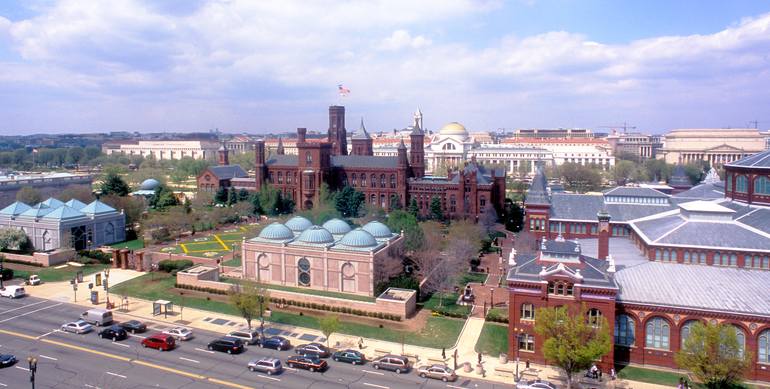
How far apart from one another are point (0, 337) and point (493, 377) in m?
33.5

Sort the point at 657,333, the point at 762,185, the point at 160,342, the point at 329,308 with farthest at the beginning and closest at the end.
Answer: the point at 762,185
the point at 329,308
the point at 160,342
the point at 657,333

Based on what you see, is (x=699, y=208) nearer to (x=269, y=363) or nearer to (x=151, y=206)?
(x=269, y=363)

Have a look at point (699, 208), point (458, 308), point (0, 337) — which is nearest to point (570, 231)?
point (699, 208)

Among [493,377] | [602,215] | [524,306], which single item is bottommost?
[493,377]

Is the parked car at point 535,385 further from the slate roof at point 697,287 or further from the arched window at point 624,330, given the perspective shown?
the slate roof at point 697,287

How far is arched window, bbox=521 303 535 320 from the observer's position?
113 feet

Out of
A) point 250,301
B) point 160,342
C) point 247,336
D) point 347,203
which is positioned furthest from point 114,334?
point 347,203

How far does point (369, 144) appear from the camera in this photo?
109 m

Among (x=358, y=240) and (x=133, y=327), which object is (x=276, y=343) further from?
(x=358, y=240)

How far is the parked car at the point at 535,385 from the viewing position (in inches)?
1157

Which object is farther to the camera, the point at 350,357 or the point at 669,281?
the point at 669,281

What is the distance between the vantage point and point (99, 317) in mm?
39469

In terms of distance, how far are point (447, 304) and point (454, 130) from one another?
152669 millimetres

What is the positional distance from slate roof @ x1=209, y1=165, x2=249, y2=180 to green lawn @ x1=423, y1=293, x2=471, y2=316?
221 feet
